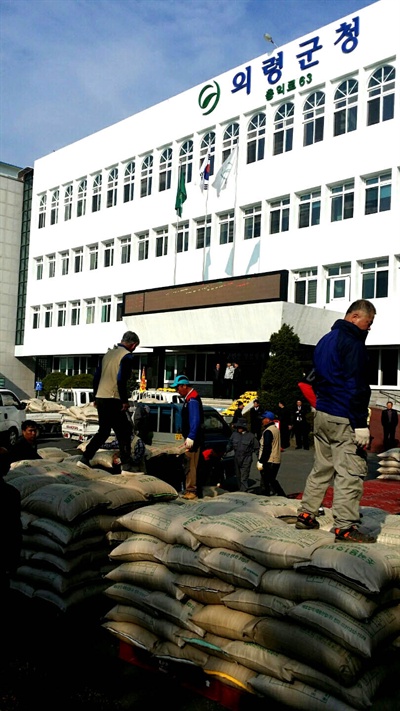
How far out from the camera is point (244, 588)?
15.4ft

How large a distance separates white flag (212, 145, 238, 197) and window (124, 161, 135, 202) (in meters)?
8.32

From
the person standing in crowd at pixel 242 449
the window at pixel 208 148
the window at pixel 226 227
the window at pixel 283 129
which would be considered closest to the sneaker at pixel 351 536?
the person standing in crowd at pixel 242 449

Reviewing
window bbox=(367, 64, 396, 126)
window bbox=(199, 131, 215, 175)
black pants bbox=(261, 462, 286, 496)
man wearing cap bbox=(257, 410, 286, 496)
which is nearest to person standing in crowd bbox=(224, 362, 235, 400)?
window bbox=(199, 131, 215, 175)

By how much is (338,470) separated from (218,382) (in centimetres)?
2495

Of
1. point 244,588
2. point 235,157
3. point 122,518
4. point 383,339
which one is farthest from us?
point 235,157

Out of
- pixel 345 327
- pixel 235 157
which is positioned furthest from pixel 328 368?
pixel 235 157

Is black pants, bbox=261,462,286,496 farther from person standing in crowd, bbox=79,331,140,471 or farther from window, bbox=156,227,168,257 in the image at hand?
window, bbox=156,227,168,257

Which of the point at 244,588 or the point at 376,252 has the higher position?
the point at 376,252

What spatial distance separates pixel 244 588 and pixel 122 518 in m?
1.50

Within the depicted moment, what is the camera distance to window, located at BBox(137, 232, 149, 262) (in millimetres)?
38094

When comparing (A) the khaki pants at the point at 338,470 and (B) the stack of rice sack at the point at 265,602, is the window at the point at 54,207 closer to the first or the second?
(B) the stack of rice sack at the point at 265,602

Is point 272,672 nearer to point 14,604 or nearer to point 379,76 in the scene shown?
point 14,604

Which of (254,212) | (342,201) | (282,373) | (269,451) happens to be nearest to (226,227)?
(254,212)

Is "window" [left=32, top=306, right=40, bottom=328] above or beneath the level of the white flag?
beneath
